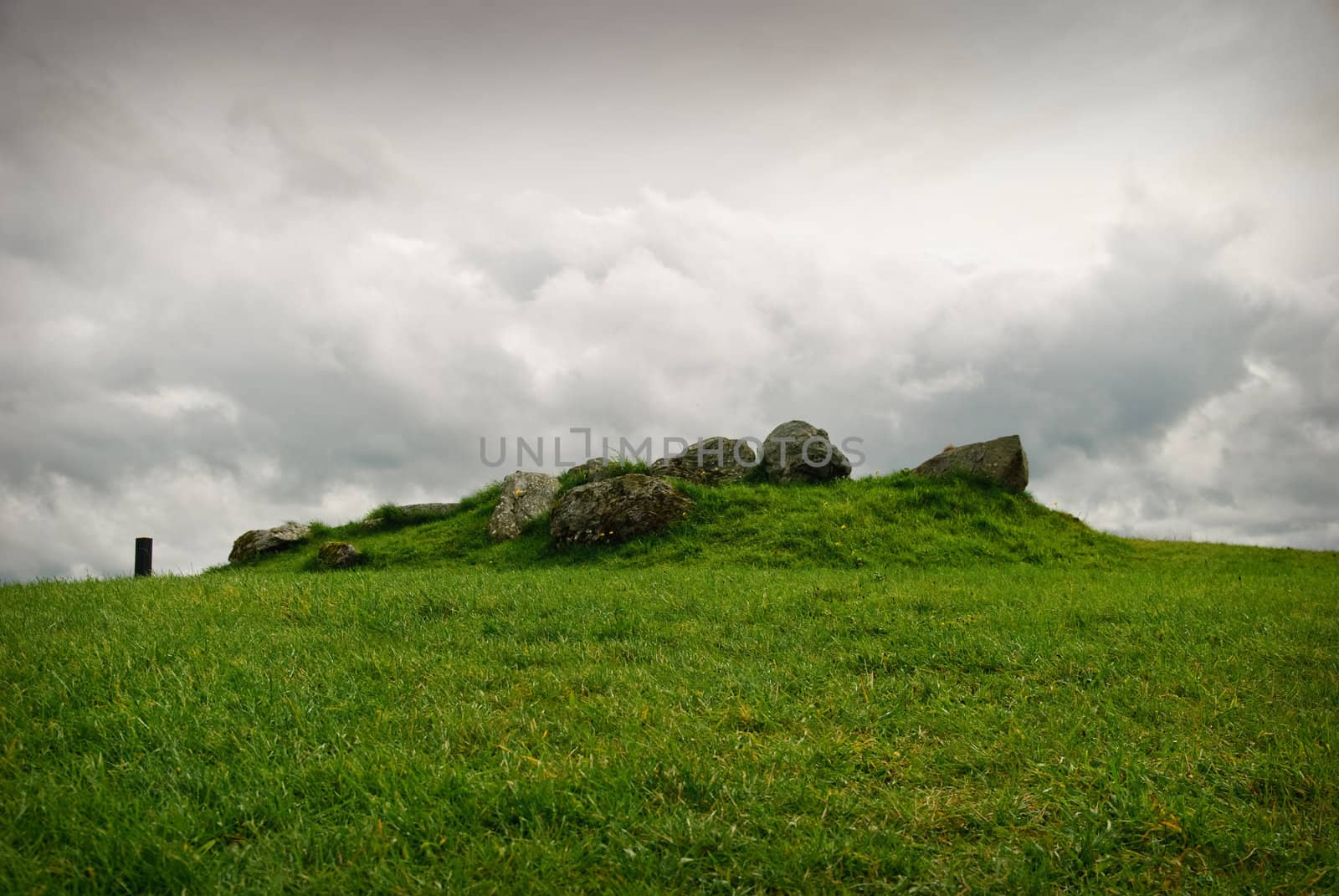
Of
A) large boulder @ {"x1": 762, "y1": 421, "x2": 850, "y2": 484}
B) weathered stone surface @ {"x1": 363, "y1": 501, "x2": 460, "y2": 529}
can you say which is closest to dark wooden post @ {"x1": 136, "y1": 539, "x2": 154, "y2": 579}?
weathered stone surface @ {"x1": 363, "y1": 501, "x2": 460, "y2": 529}

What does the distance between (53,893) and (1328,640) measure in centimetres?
1172

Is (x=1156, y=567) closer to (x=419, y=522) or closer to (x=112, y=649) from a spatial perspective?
(x=112, y=649)

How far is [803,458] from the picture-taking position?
22.9 metres

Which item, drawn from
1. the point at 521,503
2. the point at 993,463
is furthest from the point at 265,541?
the point at 993,463

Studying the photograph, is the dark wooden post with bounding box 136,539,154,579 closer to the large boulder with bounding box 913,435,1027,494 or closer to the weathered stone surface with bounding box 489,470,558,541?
the weathered stone surface with bounding box 489,470,558,541

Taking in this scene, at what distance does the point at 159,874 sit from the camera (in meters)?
4.07

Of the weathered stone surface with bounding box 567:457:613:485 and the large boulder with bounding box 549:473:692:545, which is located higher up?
the weathered stone surface with bounding box 567:457:613:485

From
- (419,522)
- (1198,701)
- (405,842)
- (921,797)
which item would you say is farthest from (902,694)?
(419,522)

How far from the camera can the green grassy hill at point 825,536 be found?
17.0m

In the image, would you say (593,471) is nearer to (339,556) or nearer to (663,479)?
(663,479)

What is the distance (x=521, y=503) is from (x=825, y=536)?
9.28 metres

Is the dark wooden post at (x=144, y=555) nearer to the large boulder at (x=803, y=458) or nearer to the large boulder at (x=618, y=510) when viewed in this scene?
the large boulder at (x=618, y=510)

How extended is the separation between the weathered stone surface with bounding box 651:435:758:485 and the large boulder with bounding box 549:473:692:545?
2.99 m

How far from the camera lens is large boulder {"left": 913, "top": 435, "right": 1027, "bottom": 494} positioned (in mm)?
21297
